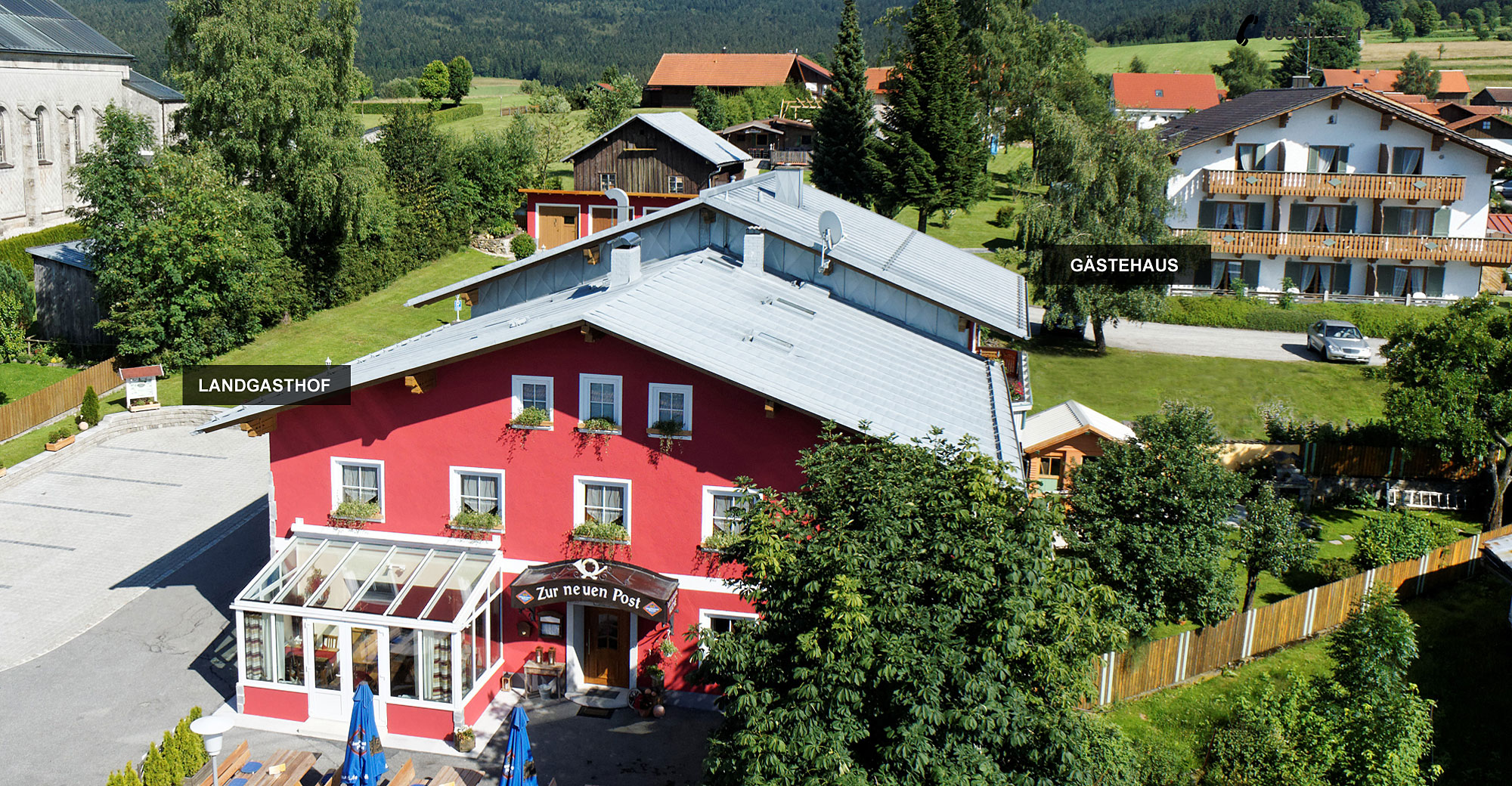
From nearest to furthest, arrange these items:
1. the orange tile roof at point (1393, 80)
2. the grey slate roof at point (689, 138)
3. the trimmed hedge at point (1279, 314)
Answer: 1. the trimmed hedge at point (1279, 314)
2. the grey slate roof at point (689, 138)
3. the orange tile roof at point (1393, 80)

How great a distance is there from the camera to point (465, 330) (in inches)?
986

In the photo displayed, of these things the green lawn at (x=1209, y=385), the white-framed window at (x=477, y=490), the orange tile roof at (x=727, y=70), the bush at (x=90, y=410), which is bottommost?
the bush at (x=90, y=410)

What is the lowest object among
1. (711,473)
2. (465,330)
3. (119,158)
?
(711,473)

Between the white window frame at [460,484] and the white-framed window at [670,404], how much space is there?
311 cm

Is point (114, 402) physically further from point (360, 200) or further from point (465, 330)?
point (465, 330)

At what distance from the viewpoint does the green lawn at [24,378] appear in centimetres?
3856

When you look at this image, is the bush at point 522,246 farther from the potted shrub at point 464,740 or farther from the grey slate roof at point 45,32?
the potted shrub at point 464,740

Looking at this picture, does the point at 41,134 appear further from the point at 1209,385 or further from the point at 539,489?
the point at 1209,385

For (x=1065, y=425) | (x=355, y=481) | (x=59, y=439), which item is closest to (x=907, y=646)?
(x=355, y=481)

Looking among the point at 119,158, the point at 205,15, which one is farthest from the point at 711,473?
the point at 205,15

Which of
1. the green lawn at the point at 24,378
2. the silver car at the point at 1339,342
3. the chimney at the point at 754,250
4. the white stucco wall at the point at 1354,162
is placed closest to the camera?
the chimney at the point at 754,250

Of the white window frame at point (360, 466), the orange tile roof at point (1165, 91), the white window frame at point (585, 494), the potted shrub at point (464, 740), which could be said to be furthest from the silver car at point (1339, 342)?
the orange tile roof at point (1165, 91)

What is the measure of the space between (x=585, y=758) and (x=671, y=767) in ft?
4.97

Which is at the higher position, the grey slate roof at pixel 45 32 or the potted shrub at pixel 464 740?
the grey slate roof at pixel 45 32
